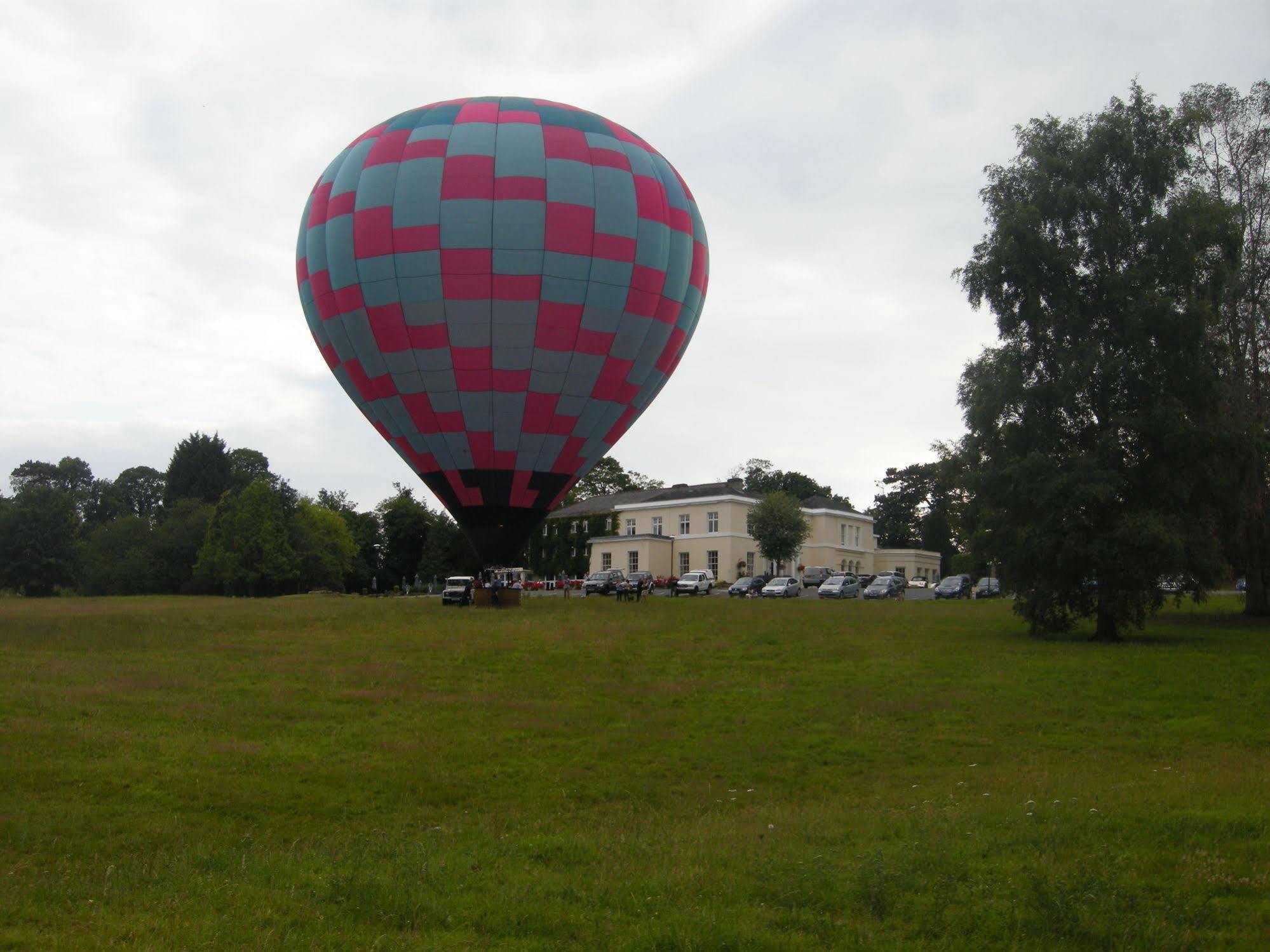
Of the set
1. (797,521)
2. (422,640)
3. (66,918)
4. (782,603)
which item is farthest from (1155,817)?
(797,521)

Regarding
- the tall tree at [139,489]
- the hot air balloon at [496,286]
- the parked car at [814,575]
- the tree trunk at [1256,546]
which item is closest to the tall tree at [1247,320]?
the tree trunk at [1256,546]

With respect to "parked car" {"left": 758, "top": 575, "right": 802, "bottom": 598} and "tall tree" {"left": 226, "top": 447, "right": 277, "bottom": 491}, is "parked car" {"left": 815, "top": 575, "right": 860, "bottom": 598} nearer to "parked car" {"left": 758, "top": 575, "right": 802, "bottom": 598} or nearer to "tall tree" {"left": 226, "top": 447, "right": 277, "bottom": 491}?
"parked car" {"left": 758, "top": 575, "right": 802, "bottom": 598}

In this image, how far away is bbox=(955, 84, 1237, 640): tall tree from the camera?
28.3 m

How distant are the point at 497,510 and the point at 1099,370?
17.2 m

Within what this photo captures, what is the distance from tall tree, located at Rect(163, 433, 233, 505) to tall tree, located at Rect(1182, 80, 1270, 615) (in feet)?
275

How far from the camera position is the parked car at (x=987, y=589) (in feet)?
188

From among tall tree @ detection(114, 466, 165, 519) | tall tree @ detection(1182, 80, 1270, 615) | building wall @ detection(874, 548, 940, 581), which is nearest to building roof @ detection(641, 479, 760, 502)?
building wall @ detection(874, 548, 940, 581)

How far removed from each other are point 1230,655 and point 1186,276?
10.8 m

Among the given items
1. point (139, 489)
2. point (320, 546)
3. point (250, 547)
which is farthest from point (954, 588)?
point (139, 489)

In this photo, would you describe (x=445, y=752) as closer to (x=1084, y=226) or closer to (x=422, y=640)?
(x=422, y=640)

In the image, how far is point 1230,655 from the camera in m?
24.8

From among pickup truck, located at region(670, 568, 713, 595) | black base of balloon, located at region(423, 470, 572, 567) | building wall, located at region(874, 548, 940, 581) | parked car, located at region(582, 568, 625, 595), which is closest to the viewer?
black base of balloon, located at region(423, 470, 572, 567)

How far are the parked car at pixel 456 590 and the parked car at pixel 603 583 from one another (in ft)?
31.5

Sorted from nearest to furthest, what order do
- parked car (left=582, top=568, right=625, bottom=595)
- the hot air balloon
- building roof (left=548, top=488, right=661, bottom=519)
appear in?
the hot air balloon < parked car (left=582, top=568, right=625, bottom=595) < building roof (left=548, top=488, right=661, bottom=519)
